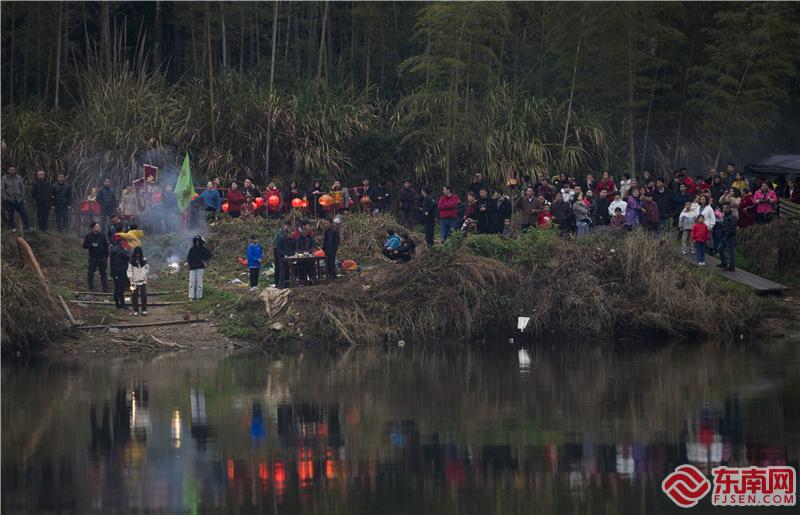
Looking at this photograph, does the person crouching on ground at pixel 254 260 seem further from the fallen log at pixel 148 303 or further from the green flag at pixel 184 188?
the green flag at pixel 184 188

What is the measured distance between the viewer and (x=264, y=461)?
16.2 meters

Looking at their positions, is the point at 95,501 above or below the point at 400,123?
below

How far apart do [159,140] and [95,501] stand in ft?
76.8

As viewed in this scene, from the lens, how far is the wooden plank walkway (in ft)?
99.1

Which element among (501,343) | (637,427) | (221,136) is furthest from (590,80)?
(637,427)

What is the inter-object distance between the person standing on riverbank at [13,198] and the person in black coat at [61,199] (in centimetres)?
139

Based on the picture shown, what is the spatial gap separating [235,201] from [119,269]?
6627mm

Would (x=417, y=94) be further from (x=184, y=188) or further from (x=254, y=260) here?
(x=254, y=260)

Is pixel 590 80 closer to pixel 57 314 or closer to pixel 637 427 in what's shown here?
pixel 57 314

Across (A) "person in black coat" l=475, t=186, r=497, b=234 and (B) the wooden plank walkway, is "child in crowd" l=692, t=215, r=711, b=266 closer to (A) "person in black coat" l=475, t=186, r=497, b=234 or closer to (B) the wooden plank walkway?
(B) the wooden plank walkway

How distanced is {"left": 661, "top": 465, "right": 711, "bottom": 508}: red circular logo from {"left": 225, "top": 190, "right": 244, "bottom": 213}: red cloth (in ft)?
67.6

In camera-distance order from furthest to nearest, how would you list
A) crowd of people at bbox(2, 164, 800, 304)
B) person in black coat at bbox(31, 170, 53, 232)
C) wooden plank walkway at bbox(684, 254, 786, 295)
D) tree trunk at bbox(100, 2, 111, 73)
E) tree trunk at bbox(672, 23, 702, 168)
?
tree trunk at bbox(672, 23, 702, 168) < tree trunk at bbox(100, 2, 111, 73) < person in black coat at bbox(31, 170, 53, 232) < wooden plank walkway at bbox(684, 254, 786, 295) < crowd of people at bbox(2, 164, 800, 304)

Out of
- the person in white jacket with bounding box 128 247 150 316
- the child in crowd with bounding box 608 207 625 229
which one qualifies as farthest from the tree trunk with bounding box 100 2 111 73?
the child in crowd with bounding box 608 207 625 229

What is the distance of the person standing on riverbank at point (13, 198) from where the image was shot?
31.3m
